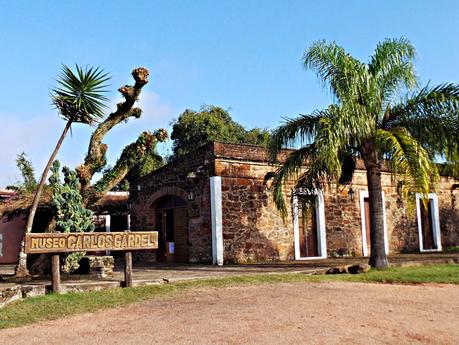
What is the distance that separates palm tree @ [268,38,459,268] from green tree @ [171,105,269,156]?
1751 centimetres

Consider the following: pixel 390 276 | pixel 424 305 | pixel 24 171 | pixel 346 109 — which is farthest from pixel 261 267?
pixel 24 171

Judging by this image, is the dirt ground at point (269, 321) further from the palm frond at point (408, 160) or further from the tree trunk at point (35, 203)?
the tree trunk at point (35, 203)

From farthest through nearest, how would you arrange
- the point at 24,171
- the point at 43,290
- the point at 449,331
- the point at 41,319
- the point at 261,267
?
the point at 24,171, the point at 261,267, the point at 43,290, the point at 41,319, the point at 449,331

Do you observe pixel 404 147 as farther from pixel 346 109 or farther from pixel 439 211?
pixel 439 211

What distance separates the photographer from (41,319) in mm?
6809

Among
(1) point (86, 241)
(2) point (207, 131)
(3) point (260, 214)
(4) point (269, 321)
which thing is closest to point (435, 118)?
→ (3) point (260, 214)

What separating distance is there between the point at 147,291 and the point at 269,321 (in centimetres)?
312

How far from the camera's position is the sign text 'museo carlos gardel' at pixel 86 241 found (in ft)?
27.0

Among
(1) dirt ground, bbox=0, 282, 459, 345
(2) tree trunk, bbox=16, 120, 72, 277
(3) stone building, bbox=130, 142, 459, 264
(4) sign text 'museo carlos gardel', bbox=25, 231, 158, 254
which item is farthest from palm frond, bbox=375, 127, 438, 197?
(2) tree trunk, bbox=16, 120, 72, 277

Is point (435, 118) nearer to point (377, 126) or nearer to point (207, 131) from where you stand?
point (377, 126)

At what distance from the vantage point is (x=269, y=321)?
6.20 m

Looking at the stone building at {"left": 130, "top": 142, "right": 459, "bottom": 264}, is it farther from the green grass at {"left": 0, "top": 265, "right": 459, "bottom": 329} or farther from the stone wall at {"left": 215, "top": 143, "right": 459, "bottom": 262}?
the green grass at {"left": 0, "top": 265, "right": 459, "bottom": 329}

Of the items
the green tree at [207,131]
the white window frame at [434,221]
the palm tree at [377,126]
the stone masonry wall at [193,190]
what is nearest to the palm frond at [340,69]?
the palm tree at [377,126]

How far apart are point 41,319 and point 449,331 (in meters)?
5.34
